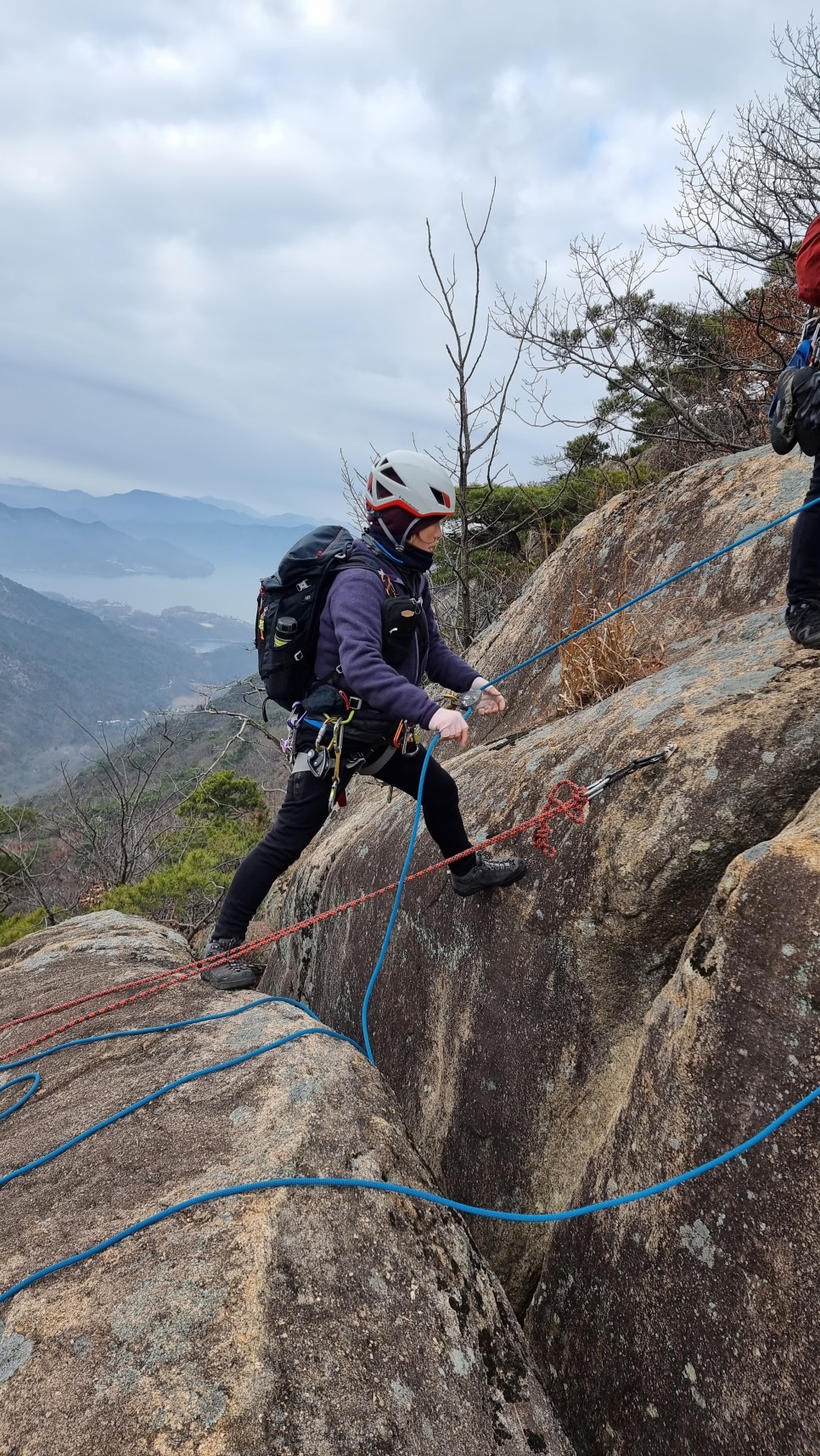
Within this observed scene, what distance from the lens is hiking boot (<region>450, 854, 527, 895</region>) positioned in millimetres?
3740

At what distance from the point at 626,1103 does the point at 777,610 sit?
9.60ft

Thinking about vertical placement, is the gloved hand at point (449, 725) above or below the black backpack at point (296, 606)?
below

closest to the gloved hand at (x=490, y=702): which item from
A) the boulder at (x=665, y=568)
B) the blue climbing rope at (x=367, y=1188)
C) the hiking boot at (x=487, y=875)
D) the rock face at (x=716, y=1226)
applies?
the hiking boot at (x=487, y=875)

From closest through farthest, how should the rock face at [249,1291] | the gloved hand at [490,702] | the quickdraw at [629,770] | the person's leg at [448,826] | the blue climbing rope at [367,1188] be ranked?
the rock face at [249,1291] < the blue climbing rope at [367,1188] < the quickdraw at [629,770] < the person's leg at [448,826] < the gloved hand at [490,702]

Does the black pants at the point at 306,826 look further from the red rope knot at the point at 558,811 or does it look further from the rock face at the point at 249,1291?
the rock face at the point at 249,1291

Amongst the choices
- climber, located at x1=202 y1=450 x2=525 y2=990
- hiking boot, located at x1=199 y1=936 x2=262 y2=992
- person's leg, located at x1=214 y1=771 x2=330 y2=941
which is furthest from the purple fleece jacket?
hiking boot, located at x1=199 y1=936 x2=262 y2=992

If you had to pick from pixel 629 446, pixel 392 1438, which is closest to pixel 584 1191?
pixel 392 1438

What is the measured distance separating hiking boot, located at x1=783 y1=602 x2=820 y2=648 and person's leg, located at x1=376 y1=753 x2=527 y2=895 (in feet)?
5.79

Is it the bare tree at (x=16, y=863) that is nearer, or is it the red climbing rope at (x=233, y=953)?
the red climbing rope at (x=233, y=953)

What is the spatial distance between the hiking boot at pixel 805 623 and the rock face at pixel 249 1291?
9.49ft

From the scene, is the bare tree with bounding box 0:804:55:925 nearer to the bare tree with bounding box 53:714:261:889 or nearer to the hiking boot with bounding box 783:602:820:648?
the bare tree with bounding box 53:714:261:889

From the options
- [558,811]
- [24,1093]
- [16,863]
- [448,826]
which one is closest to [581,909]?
[558,811]

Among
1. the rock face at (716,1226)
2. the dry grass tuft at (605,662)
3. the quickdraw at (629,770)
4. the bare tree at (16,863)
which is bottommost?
the bare tree at (16,863)

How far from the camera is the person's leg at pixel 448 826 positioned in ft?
12.4
